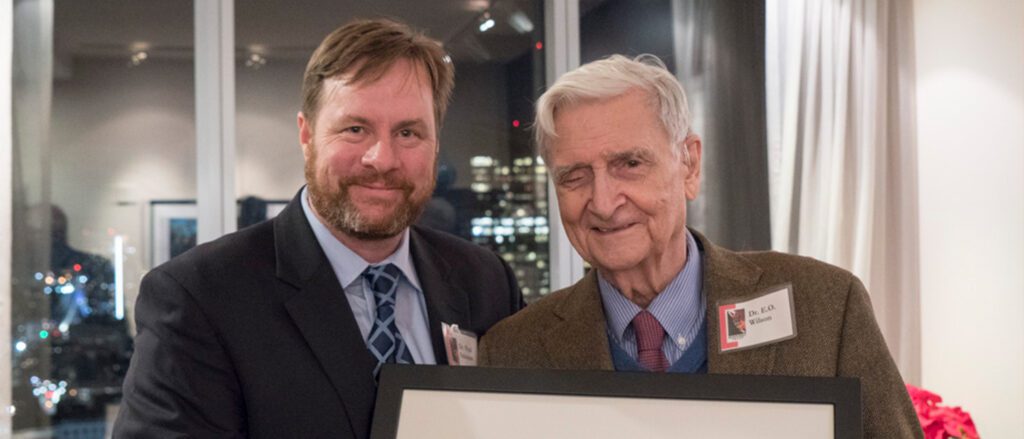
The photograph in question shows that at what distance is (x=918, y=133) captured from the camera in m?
5.20

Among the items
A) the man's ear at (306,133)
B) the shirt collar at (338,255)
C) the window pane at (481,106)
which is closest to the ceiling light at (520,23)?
the window pane at (481,106)

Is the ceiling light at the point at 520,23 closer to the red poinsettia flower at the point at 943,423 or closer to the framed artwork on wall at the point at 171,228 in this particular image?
the framed artwork on wall at the point at 171,228

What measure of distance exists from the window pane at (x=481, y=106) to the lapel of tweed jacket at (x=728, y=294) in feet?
10.5

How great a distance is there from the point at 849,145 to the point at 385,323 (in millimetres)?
3745

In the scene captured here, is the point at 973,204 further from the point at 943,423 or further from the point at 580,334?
the point at 580,334

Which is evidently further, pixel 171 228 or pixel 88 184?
pixel 171 228

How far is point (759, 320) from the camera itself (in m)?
1.81

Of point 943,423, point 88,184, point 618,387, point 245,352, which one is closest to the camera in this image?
point 618,387

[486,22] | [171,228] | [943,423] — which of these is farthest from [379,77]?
[486,22]

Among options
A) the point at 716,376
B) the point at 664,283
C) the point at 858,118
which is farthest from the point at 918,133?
the point at 716,376

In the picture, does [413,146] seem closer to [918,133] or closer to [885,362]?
[885,362]

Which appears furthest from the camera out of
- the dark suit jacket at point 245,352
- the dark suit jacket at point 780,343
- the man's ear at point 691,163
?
the man's ear at point 691,163

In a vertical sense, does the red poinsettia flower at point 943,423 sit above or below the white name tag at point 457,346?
below

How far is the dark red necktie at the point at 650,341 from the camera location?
1.89 meters
